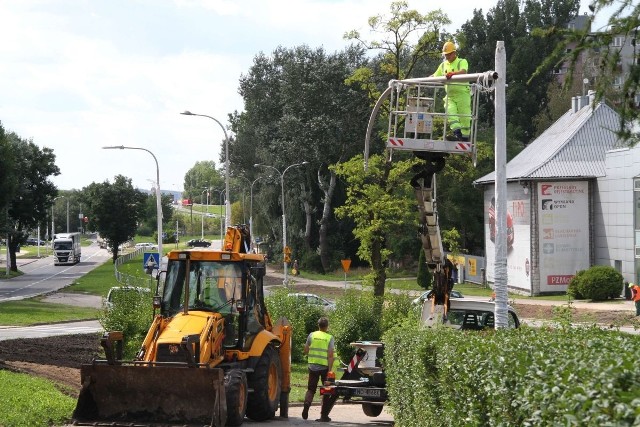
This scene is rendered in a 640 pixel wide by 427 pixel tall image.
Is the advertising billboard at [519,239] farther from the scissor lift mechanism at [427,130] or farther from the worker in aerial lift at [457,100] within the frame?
the worker in aerial lift at [457,100]

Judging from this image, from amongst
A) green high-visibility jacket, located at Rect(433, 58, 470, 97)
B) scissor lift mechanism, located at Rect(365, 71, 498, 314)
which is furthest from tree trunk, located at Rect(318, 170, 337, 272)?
green high-visibility jacket, located at Rect(433, 58, 470, 97)

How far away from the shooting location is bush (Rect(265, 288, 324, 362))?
29.3 metres

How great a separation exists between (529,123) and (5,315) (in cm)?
6150

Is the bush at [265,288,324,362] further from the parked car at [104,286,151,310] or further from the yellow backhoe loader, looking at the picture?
the yellow backhoe loader

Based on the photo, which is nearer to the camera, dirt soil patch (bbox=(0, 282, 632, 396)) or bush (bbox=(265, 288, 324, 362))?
dirt soil patch (bbox=(0, 282, 632, 396))

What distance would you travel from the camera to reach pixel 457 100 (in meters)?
15.4

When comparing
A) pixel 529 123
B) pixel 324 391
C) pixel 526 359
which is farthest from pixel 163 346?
pixel 529 123

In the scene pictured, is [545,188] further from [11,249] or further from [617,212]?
[11,249]

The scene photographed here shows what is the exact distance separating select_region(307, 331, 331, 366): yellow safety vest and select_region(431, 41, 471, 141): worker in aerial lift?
15.6ft

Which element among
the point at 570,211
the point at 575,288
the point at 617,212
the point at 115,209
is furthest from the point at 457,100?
the point at 115,209

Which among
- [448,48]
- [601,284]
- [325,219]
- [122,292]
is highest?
[448,48]

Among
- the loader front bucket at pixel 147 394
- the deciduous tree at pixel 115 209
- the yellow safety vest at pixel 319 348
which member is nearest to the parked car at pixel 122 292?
the yellow safety vest at pixel 319 348

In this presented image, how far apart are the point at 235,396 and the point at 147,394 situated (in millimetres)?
1291

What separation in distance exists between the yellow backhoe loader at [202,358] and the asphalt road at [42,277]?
148ft
